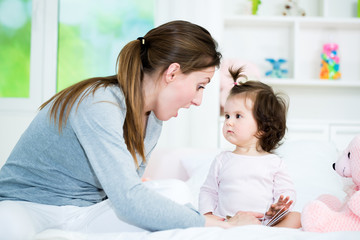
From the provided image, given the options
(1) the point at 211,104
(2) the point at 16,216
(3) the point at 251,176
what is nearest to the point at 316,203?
(3) the point at 251,176

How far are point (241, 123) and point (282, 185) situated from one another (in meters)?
0.23

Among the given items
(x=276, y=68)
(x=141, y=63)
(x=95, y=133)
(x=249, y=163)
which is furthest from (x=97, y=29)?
(x=95, y=133)

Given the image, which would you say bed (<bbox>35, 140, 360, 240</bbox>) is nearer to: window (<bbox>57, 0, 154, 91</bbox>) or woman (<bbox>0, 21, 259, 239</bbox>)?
woman (<bbox>0, 21, 259, 239</bbox>)

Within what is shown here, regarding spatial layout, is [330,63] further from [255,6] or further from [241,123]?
[241,123]

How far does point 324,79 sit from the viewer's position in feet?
9.56

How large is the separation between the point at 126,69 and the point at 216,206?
1.76 feet

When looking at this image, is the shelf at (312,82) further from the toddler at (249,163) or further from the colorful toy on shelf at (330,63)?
the toddler at (249,163)

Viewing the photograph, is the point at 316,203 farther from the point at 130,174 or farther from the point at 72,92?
the point at 72,92

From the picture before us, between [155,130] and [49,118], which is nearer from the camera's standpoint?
[49,118]

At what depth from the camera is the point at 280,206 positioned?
3.83 feet

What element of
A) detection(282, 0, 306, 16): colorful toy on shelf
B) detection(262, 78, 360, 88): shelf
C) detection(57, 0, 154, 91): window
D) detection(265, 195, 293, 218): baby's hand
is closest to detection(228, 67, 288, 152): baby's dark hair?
detection(265, 195, 293, 218): baby's hand

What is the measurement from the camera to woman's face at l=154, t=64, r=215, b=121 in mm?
1229

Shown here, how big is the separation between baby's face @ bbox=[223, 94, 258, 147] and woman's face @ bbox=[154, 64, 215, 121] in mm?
144

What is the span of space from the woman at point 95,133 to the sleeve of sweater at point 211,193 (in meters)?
0.22
